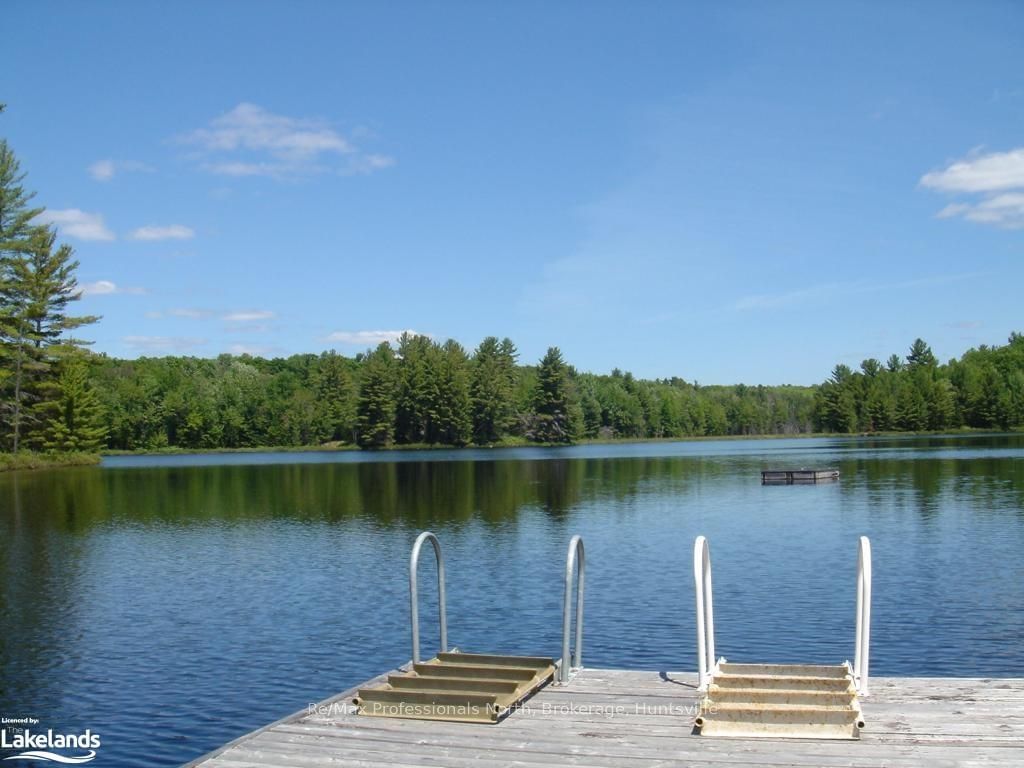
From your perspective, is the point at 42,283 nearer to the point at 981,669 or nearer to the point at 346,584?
the point at 346,584

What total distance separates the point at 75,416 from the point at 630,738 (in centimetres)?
9235

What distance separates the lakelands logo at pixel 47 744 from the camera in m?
12.2

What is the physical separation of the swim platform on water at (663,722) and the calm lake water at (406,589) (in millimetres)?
4542

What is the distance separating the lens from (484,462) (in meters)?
94.6

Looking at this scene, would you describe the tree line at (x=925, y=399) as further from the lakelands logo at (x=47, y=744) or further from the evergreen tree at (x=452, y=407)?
the lakelands logo at (x=47, y=744)

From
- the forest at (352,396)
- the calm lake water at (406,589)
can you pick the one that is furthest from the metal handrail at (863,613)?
the forest at (352,396)

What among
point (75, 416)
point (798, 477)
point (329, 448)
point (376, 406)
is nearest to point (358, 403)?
point (376, 406)

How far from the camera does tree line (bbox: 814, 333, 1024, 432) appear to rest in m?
165

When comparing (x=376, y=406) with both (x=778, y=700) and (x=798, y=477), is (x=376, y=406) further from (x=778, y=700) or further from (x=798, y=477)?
(x=778, y=700)

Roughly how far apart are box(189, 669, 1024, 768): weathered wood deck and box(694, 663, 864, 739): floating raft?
0.13 m

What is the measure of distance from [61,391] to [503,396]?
6978cm

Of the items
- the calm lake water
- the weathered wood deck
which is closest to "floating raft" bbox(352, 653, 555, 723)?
the weathered wood deck

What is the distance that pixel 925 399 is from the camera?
16800cm

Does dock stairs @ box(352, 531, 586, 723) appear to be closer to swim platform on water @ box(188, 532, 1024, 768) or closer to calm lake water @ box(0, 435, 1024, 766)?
swim platform on water @ box(188, 532, 1024, 768)
